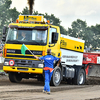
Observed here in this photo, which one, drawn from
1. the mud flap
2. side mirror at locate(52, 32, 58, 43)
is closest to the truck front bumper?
side mirror at locate(52, 32, 58, 43)

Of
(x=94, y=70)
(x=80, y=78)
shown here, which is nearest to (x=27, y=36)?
(x=80, y=78)

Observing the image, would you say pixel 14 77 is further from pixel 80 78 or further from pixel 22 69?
pixel 80 78

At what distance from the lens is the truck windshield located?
1398 centimetres

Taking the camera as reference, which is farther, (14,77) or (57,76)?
(14,77)

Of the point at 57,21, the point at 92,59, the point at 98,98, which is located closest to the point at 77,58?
the point at 92,59

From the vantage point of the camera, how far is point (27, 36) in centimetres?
1414

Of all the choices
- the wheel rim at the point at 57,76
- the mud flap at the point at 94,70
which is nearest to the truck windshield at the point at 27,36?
the wheel rim at the point at 57,76

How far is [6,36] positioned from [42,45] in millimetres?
1887

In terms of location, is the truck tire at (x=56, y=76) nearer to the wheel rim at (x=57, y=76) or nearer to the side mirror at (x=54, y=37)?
the wheel rim at (x=57, y=76)

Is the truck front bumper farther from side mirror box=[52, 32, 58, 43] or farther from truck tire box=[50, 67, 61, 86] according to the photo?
side mirror box=[52, 32, 58, 43]

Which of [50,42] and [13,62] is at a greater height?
[50,42]

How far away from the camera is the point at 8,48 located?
46.7 ft

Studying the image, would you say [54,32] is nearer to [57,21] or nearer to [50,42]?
[50,42]

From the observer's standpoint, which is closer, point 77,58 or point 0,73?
point 77,58
